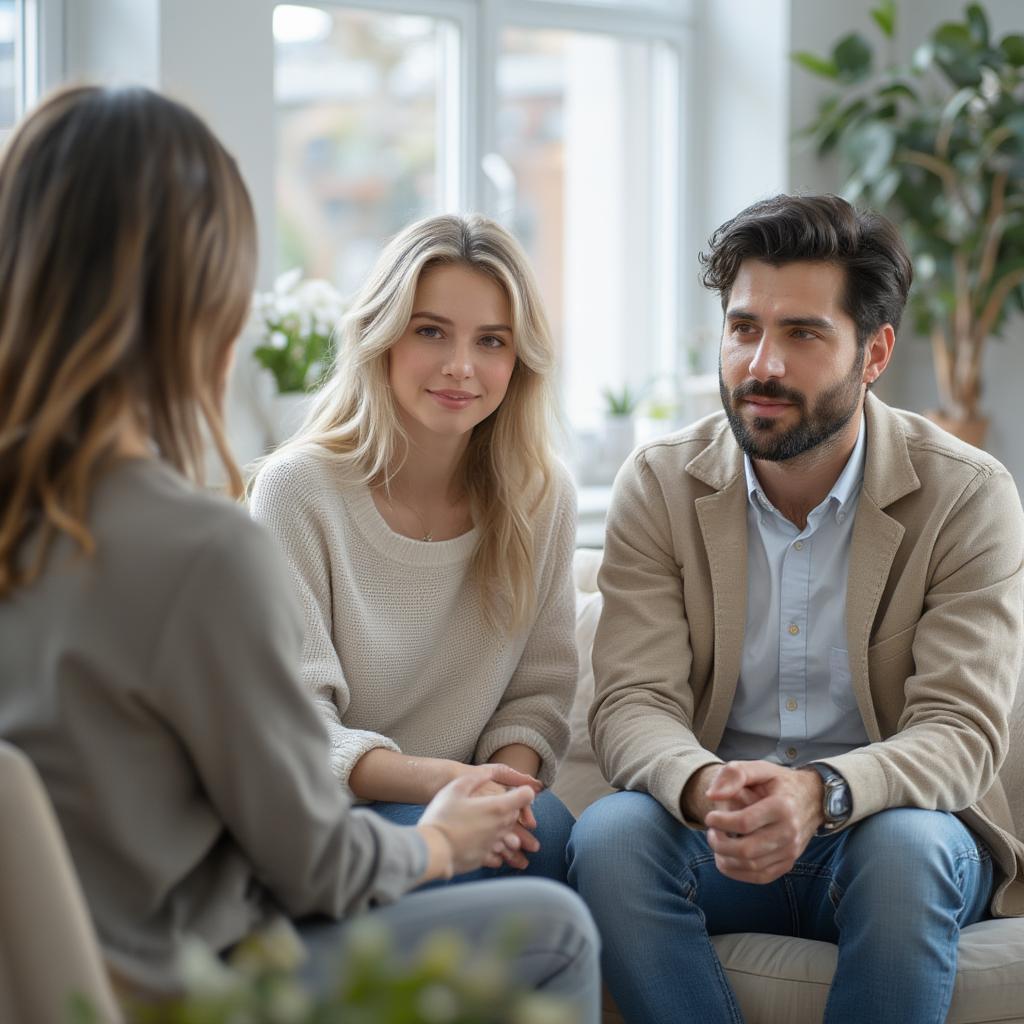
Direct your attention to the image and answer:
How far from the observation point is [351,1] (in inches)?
152

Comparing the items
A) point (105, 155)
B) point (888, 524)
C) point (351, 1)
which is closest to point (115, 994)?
point (105, 155)

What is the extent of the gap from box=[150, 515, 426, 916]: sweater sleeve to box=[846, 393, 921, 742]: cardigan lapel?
3.26 feet

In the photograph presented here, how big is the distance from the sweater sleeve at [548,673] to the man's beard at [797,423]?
337 millimetres

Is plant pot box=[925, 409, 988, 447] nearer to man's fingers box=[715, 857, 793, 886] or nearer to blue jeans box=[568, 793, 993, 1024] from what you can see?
blue jeans box=[568, 793, 993, 1024]

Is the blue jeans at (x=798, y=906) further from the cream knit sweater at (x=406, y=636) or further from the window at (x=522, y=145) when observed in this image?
the window at (x=522, y=145)

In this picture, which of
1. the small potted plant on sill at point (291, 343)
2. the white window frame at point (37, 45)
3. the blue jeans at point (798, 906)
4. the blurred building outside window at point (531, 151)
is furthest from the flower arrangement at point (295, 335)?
the blue jeans at point (798, 906)

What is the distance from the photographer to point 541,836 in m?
1.98

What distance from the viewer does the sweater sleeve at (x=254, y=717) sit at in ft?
3.60

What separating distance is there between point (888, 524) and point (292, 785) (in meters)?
1.14

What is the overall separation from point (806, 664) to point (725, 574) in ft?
0.57

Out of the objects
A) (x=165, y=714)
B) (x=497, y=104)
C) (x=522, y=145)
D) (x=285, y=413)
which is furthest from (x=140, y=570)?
(x=522, y=145)

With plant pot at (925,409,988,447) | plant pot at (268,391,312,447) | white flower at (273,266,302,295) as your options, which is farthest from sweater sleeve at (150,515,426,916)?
plant pot at (925,409,988,447)

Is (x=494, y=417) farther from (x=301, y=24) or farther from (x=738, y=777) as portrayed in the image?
(x=301, y=24)

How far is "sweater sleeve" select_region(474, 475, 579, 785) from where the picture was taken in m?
2.12
